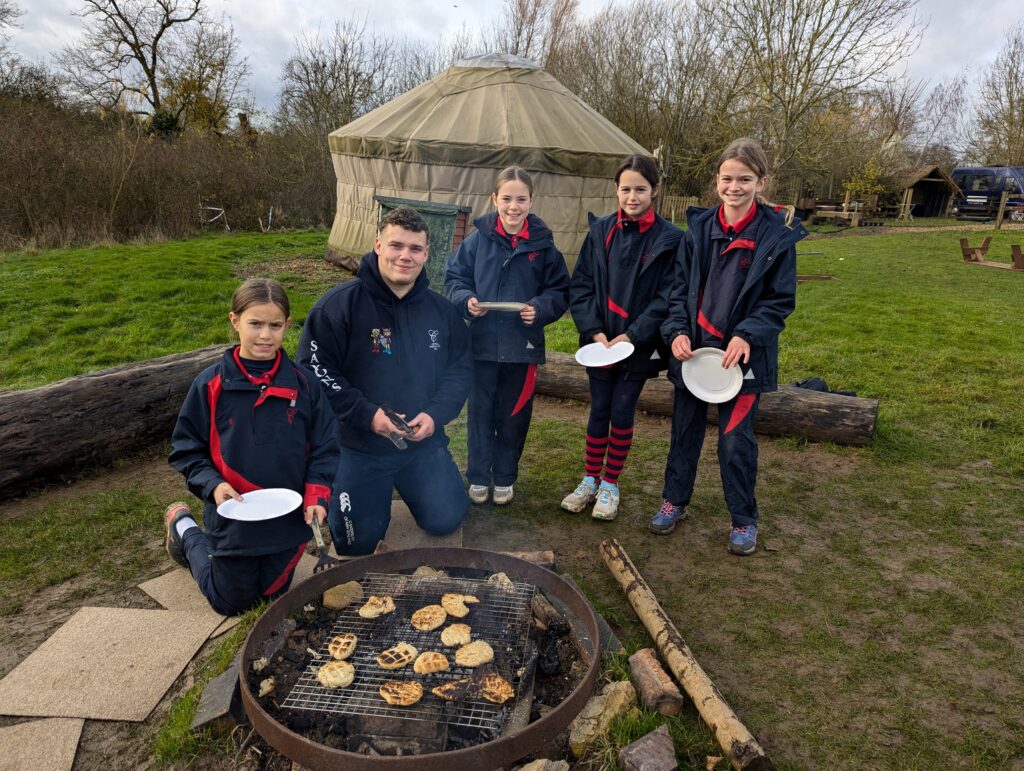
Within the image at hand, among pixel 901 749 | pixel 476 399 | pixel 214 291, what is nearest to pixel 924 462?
pixel 901 749

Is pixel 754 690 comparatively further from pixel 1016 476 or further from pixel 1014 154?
pixel 1014 154

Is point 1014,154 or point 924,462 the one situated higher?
point 1014,154

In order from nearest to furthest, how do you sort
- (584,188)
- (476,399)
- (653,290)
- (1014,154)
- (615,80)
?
(653,290), (476,399), (584,188), (615,80), (1014,154)

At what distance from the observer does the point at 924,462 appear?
167 inches

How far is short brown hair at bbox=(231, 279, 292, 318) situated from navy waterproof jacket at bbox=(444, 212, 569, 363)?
1.09 meters

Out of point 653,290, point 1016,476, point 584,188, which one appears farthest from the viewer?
point 584,188

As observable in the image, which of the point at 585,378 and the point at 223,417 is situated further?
the point at 585,378

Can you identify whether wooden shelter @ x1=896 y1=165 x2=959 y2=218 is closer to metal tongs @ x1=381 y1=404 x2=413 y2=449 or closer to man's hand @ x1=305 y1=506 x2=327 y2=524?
metal tongs @ x1=381 y1=404 x2=413 y2=449

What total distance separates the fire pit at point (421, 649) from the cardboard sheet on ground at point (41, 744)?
1.81 ft

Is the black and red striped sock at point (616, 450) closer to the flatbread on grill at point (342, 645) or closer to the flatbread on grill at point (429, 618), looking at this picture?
the flatbread on grill at point (429, 618)

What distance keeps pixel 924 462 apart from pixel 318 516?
3.84 m

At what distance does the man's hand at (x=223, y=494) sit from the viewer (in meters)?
2.25

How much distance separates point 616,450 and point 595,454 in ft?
0.56

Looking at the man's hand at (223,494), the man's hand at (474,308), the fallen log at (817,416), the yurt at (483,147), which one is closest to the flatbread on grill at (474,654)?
the man's hand at (223,494)
